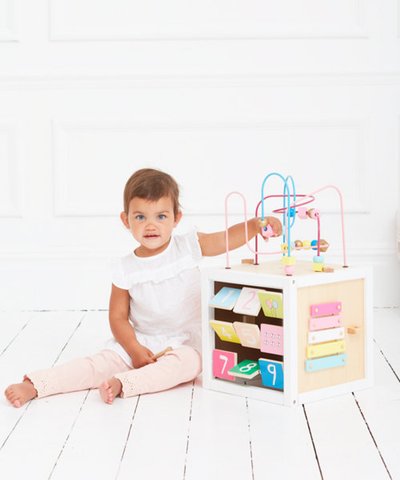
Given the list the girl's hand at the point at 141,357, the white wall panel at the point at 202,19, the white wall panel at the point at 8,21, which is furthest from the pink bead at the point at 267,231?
the white wall panel at the point at 8,21

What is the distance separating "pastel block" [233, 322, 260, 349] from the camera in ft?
5.33

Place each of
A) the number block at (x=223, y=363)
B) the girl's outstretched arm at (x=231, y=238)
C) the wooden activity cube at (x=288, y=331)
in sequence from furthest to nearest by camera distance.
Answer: the girl's outstretched arm at (x=231, y=238), the number block at (x=223, y=363), the wooden activity cube at (x=288, y=331)

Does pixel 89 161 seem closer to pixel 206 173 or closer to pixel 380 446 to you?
pixel 206 173

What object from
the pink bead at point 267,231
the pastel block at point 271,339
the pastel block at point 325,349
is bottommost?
the pastel block at point 325,349

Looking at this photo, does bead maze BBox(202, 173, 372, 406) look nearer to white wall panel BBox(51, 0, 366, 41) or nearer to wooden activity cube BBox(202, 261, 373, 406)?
wooden activity cube BBox(202, 261, 373, 406)

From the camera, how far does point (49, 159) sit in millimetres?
2666

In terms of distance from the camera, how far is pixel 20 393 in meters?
1.63

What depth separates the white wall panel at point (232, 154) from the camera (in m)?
2.66

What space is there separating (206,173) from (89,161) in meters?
0.37

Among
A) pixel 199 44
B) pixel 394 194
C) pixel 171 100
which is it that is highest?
pixel 199 44

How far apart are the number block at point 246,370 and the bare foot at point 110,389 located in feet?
0.73

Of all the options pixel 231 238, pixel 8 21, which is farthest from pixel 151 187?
pixel 8 21

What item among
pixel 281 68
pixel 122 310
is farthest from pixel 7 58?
pixel 122 310

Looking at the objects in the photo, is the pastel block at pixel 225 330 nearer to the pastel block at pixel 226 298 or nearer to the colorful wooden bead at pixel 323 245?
the pastel block at pixel 226 298
